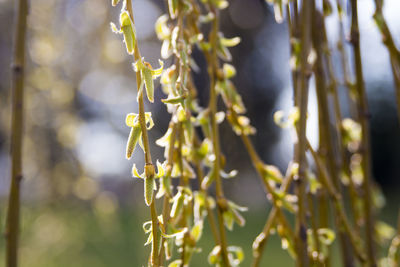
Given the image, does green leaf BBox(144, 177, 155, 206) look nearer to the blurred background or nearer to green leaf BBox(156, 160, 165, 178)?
green leaf BBox(156, 160, 165, 178)

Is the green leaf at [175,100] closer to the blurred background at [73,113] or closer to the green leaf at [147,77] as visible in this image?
the green leaf at [147,77]

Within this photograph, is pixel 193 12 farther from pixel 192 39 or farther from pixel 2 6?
pixel 2 6

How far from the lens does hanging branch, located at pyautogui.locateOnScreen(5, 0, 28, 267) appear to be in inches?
16.5

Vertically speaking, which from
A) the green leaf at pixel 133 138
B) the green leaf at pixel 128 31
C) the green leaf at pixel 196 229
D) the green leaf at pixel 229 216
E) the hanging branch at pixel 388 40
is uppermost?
the hanging branch at pixel 388 40

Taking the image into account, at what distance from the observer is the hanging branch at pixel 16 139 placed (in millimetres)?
420

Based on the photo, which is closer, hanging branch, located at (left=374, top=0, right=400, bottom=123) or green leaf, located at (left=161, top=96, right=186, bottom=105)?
green leaf, located at (left=161, top=96, right=186, bottom=105)

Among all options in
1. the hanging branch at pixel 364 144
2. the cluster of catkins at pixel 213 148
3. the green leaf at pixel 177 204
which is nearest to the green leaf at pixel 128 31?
the cluster of catkins at pixel 213 148

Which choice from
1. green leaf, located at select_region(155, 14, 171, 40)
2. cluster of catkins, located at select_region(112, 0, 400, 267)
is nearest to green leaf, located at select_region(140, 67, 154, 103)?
cluster of catkins, located at select_region(112, 0, 400, 267)

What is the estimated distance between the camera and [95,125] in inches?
113

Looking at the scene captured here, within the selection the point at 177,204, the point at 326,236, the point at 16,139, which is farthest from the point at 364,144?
the point at 16,139

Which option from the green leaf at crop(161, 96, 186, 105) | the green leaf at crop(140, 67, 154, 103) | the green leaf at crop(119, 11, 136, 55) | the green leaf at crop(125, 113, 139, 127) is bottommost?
the green leaf at crop(125, 113, 139, 127)

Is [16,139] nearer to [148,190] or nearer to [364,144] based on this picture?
[148,190]

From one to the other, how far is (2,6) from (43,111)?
0.77 metres

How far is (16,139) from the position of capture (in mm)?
433
